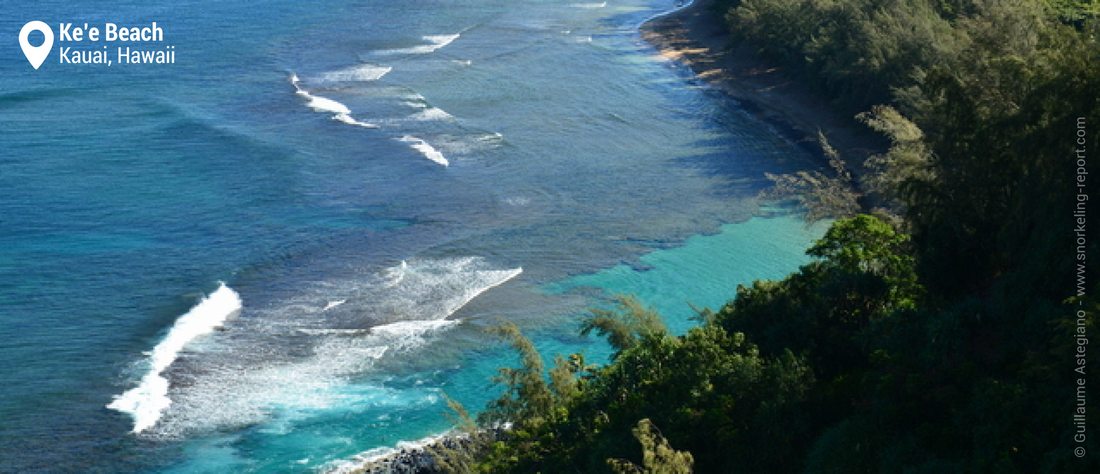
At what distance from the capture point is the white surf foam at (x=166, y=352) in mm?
35156

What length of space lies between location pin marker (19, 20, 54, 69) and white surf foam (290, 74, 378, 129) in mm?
17959

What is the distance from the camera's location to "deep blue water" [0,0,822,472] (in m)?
35.6

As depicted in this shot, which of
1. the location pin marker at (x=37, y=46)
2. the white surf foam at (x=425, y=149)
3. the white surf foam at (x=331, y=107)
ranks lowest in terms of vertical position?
the white surf foam at (x=425, y=149)

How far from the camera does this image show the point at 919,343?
23484mm

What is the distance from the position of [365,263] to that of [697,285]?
12.6 m

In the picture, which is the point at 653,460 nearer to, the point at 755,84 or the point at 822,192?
the point at 822,192

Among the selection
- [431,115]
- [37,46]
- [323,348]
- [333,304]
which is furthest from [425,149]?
[37,46]

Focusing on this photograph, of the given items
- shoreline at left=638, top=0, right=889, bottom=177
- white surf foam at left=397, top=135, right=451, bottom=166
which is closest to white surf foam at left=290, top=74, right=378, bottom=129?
white surf foam at left=397, top=135, right=451, bottom=166

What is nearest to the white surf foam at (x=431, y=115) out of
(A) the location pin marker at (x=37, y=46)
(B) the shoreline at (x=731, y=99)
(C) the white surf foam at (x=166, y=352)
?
(B) the shoreline at (x=731, y=99)

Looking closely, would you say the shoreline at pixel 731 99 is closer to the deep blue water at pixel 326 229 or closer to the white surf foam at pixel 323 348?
the deep blue water at pixel 326 229

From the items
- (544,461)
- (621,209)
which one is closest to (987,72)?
(544,461)

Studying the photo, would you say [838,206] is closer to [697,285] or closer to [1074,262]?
[697,285]

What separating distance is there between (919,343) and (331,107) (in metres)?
46.5

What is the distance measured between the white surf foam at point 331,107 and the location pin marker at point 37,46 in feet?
58.9
